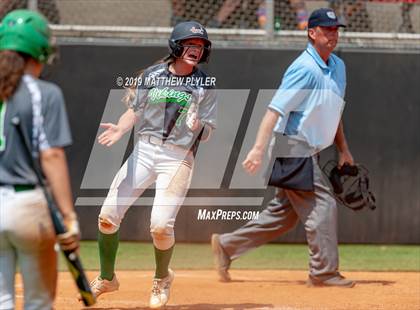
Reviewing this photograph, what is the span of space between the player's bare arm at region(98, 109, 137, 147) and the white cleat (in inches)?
43.4

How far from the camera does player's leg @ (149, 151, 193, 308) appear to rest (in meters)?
6.95

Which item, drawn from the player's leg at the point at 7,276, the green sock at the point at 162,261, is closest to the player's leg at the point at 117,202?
the green sock at the point at 162,261

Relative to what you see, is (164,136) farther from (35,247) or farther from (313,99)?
(35,247)

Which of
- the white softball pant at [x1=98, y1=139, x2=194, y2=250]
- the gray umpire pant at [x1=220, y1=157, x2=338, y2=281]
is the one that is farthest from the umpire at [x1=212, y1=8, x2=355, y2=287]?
the white softball pant at [x1=98, y1=139, x2=194, y2=250]

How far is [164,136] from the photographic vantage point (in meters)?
7.17

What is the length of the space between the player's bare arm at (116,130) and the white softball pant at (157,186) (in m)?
0.21

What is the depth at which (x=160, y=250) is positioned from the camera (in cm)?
720

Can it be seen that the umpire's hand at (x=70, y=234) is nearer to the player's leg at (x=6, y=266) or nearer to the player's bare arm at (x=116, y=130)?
the player's leg at (x=6, y=266)

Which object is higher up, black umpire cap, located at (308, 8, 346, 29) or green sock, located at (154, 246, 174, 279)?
black umpire cap, located at (308, 8, 346, 29)

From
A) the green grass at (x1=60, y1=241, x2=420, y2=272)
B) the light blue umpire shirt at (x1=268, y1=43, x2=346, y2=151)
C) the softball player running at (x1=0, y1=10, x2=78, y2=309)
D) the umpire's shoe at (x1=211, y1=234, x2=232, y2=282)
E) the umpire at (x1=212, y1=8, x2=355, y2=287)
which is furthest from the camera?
the green grass at (x1=60, y1=241, x2=420, y2=272)

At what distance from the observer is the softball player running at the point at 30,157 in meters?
4.52

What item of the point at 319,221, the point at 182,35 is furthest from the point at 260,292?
the point at 182,35

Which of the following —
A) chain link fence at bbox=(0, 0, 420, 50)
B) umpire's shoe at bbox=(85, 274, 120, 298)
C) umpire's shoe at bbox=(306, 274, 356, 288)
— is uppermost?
chain link fence at bbox=(0, 0, 420, 50)

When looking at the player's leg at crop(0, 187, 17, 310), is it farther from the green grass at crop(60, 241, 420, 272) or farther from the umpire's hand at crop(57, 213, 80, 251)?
the green grass at crop(60, 241, 420, 272)
